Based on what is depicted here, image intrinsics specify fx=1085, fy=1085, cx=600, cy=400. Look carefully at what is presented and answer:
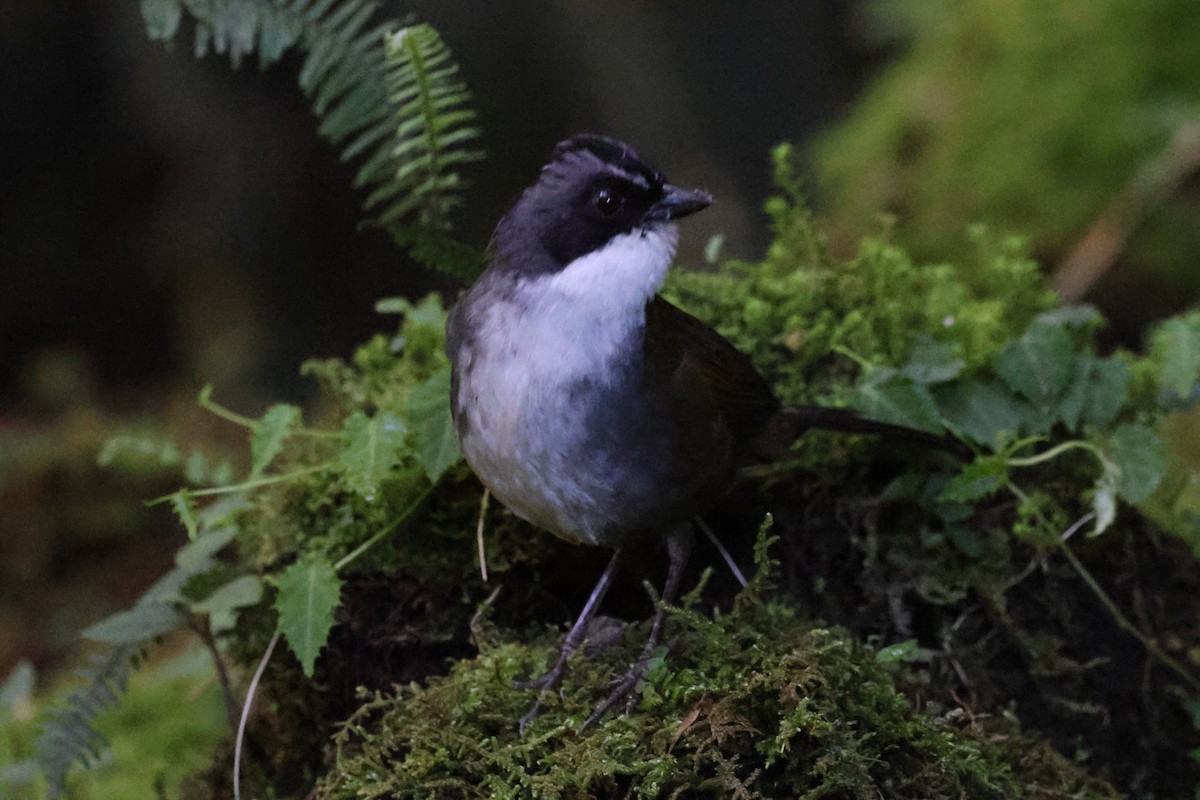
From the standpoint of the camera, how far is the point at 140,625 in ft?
10.8

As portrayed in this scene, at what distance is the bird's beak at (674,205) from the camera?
2725 mm

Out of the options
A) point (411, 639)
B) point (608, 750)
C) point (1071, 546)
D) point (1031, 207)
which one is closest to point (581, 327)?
point (608, 750)

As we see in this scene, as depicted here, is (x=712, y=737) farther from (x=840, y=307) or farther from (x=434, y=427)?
(x=840, y=307)

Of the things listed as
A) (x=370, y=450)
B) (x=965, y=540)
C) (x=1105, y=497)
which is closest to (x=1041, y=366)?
(x=1105, y=497)

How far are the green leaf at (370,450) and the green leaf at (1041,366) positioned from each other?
6.27 feet

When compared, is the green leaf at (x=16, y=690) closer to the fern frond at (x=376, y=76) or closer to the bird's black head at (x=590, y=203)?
the fern frond at (x=376, y=76)

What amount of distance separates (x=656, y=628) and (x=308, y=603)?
0.93m

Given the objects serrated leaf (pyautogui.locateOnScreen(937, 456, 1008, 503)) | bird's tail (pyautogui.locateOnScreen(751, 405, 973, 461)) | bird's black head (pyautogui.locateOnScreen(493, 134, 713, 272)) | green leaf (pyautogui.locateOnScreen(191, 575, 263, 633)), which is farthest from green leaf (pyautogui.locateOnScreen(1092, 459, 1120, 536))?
green leaf (pyautogui.locateOnScreen(191, 575, 263, 633))

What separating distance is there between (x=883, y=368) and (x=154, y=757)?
3.36 m

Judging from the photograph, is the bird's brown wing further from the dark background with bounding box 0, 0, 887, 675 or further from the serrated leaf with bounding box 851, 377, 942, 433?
the dark background with bounding box 0, 0, 887, 675

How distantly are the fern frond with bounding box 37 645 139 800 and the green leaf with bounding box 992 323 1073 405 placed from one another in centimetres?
289

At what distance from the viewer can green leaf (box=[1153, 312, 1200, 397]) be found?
3.37 metres

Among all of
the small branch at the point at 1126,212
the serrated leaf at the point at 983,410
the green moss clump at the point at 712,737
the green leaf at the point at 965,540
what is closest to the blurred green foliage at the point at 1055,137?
the small branch at the point at 1126,212

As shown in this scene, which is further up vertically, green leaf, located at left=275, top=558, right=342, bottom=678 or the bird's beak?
the bird's beak
